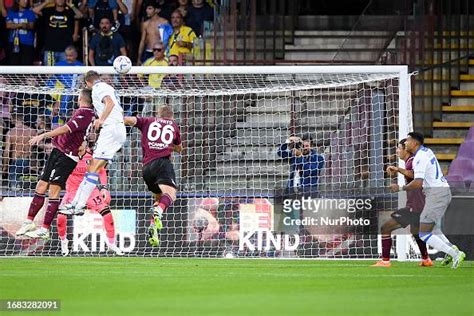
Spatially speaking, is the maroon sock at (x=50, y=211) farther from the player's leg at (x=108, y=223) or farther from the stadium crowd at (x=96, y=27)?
the stadium crowd at (x=96, y=27)

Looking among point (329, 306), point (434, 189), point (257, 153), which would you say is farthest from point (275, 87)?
point (329, 306)

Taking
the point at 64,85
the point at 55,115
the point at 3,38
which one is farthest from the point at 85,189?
the point at 3,38

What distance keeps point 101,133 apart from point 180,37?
Answer: 630 cm

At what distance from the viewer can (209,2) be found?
23.4m

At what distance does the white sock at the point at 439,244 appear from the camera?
14.4m

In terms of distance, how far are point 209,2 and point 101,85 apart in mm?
7812

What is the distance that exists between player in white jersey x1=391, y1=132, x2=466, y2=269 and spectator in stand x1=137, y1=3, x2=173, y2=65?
329 inches

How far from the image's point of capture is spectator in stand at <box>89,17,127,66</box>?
879 inches

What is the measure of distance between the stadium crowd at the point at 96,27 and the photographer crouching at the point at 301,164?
4.57 meters

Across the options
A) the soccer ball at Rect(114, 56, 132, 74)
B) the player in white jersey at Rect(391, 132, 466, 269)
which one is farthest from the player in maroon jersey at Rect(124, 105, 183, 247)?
the player in white jersey at Rect(391, 132, 466, 269)

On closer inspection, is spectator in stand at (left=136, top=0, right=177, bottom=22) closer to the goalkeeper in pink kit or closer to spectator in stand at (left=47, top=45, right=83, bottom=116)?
spectator in stand at (left=47, top=45, right=83, bottom=116)

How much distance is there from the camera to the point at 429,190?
15.2 meters

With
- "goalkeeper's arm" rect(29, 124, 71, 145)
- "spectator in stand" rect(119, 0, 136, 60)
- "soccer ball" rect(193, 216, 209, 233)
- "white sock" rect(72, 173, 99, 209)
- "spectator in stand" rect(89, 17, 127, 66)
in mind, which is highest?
"spectator in stand" rect(119, 0, 136, 60)

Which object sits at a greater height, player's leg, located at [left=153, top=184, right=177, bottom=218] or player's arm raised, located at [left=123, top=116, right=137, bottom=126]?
player's arm raised, located at [left=123, top=116, right=137, bottom=126]
